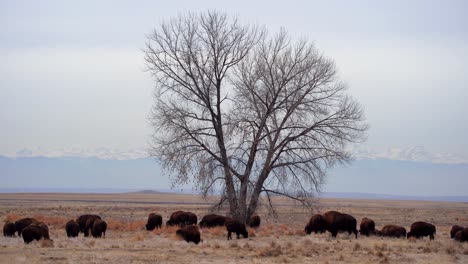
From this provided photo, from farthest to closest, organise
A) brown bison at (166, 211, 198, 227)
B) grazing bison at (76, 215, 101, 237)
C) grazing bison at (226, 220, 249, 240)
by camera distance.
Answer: brown bison at (166, 211, 198, 227) < grazing bison at (76, 215, 101, 237) < grazing bison at (226, 220, 249, 240)

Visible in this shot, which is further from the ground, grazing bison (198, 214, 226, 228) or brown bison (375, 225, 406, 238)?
grazing bison (198, 214, 226, 228)

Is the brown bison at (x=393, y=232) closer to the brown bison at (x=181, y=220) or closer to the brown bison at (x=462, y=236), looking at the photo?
the brown bison at (x=462, y=236)

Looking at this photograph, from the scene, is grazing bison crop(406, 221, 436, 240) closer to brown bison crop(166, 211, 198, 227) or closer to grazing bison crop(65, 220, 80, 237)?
brown bison crop(166, 211, 198, 227)

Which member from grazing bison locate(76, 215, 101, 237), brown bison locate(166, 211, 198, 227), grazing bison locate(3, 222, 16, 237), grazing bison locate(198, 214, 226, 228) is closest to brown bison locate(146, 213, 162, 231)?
brown bison locate(166, 211, 198, 227)

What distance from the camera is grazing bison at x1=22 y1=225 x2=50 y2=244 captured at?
24.4 metres

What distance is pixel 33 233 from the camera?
24.6 meters

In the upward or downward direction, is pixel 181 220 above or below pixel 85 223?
above

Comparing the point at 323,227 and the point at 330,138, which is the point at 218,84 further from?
the point at 323,227

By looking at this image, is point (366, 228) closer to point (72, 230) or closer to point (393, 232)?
point (393, 232)

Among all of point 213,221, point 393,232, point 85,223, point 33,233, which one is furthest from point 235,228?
point 33,233

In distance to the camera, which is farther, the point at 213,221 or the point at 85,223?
the point at 213,221

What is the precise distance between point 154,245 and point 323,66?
14293 millimetres

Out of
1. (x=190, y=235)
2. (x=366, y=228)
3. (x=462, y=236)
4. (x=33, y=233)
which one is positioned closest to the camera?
(x=33, y=233)

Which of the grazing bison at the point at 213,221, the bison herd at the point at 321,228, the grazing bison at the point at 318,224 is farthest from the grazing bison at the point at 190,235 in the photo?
the grazing bison at the point at 213,221
